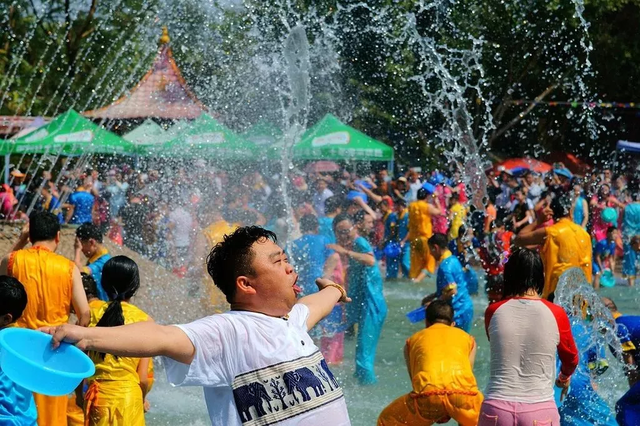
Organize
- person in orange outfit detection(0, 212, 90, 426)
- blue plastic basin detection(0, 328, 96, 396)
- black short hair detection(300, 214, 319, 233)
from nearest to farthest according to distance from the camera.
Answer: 1. blue plastic basin detection(0, 328, 96, 396)
2. person in orange outfit detection(0, 212, 90, 426)
3. black short hair detection(300, 214, 319, 233)

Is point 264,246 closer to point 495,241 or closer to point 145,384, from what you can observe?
point 145,384

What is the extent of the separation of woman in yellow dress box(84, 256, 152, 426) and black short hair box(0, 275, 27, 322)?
430 mm

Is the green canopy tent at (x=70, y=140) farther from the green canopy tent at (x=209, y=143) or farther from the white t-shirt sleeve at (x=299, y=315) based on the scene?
the white t-shirt sleeve at (x=299, y=315)

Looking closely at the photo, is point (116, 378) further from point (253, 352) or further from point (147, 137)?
point (147, 137)

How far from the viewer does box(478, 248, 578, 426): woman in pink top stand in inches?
174

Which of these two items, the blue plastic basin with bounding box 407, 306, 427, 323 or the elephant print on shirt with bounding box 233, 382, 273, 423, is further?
the blue plastic basin with bounding box 407, 306, 427, 323

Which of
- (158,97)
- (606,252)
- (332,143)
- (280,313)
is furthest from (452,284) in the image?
(158,97)

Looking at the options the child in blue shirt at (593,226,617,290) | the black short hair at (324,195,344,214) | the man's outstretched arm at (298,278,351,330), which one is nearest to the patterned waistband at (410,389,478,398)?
the man's outstretched arm at (298,278,351,330)

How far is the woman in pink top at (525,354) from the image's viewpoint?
174 inches

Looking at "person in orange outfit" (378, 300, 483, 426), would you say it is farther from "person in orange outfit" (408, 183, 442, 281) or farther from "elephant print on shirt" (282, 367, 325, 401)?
"person in orange outfit" (408, 183, 442, 281)

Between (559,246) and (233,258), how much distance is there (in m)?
5.98

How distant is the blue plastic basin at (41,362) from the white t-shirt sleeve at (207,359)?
397mm

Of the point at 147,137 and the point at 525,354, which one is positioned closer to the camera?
the point at 525,354

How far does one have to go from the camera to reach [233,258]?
290 centimetres
